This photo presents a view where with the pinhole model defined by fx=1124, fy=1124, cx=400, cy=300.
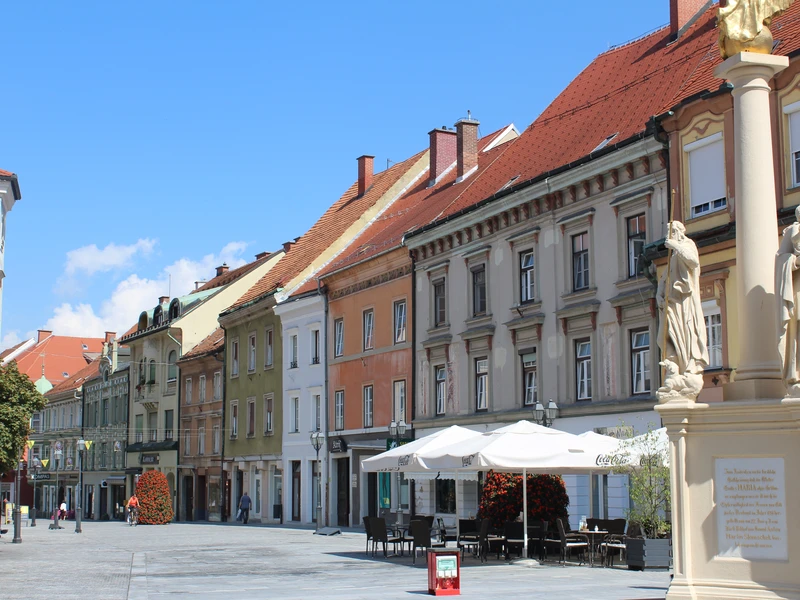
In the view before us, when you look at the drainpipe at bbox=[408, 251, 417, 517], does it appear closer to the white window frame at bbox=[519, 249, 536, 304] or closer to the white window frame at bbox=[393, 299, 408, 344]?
the white window frame at bbox=[393, 299, 408, 344]

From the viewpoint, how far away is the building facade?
56625 mm

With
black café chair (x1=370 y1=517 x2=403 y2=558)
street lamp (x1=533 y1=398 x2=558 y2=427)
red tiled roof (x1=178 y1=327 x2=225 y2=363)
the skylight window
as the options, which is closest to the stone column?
black café chair (x1=370 y1=517 x2=403 y2=558)

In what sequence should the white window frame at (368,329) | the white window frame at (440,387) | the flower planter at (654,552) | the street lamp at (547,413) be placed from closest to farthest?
the flower planter at (654,552), the street lamp at (547,413), the white window frame at (440,387), the white window frame at (368,329)

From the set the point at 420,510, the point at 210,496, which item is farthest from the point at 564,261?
the point at 210,496

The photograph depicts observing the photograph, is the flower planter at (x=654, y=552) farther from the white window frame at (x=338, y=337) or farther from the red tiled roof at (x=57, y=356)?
the red tiled roof at (x=57, y=356)

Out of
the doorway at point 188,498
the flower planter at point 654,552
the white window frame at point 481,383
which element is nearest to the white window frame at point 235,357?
the doorway at point 188,498

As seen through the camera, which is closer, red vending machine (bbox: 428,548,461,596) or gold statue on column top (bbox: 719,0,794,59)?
gold statue on column top (bbox: 719,0,794,59)

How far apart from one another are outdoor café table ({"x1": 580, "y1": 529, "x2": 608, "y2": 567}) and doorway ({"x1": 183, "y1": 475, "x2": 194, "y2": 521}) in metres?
38.7

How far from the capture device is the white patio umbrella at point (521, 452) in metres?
20.7

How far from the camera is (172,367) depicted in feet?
208

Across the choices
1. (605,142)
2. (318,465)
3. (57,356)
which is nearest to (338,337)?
(318,465)

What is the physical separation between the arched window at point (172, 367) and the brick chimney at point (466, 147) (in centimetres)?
2717

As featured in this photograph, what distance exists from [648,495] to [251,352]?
36.2m

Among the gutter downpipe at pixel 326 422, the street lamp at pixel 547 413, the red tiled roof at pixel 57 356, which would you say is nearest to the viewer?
the street lamp at pixel 547 413
